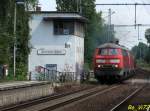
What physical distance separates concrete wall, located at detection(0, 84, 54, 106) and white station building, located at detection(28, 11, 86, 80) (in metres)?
19.5

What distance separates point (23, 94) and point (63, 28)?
26854mm

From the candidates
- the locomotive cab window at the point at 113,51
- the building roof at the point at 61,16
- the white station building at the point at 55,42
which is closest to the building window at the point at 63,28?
the white station building at the point at 55,42

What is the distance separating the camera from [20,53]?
55625 mm

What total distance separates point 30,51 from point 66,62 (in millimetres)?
3873

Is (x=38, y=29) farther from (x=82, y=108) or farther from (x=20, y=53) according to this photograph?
(x=82, y=108)

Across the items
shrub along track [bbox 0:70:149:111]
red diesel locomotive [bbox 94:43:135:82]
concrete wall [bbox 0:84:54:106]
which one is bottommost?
shrub along track [bbox 0:70:149:111]

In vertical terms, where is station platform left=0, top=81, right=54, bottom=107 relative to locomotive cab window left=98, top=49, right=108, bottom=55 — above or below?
below

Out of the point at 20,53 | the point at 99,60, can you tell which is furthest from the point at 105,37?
the point at 99,60

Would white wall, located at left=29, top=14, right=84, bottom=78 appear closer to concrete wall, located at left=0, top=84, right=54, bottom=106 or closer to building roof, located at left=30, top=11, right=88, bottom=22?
building roof, located at left=30, top=11, right=88, bottom=22

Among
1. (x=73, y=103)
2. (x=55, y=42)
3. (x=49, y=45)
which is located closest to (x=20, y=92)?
(x=73, y=103)

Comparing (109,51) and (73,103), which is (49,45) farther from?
(73,103)

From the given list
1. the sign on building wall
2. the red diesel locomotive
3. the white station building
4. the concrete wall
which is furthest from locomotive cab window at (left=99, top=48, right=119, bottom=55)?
the concrete wall

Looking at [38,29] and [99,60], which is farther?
[38,29]

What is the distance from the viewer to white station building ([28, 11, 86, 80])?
52906 mm
